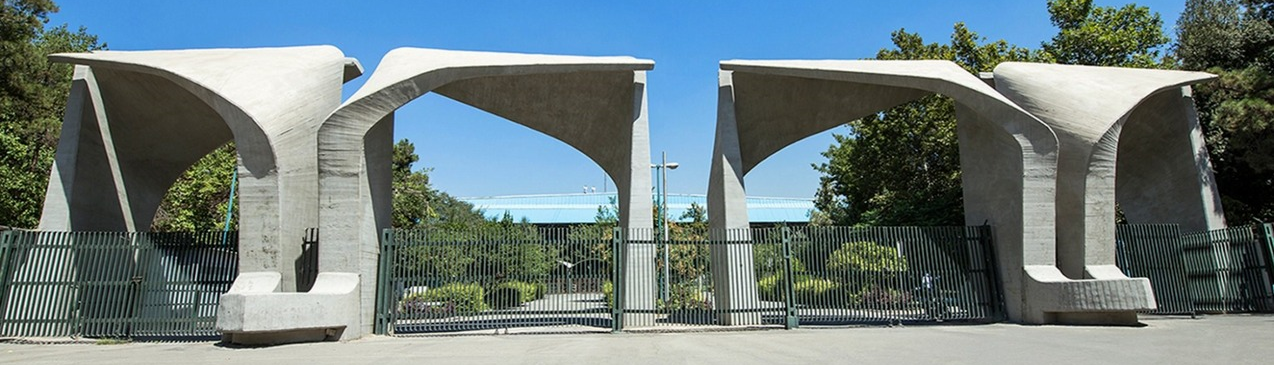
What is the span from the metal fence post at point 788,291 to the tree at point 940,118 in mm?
9844

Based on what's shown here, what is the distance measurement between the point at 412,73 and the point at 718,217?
7.17m

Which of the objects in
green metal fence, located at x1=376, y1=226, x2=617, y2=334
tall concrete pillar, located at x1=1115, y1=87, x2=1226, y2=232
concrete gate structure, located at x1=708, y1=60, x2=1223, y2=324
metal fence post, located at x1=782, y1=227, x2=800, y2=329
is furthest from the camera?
tall concrete pillar, located at x1=1115, y1=87, x2=1226, y2=232

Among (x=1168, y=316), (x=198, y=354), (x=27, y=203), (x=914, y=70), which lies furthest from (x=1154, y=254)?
(x=27, y=203)

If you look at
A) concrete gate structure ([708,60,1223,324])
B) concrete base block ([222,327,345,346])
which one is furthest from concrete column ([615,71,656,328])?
concrete base block ([222,327,345,346])

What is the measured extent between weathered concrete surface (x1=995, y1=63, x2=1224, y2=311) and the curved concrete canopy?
0.06ft

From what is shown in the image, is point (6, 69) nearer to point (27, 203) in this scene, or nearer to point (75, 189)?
point (27, 203)

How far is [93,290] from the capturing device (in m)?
13.4

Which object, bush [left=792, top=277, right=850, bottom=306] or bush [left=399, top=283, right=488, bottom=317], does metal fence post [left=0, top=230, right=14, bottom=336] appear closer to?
bush [left=399, top=283, right=488, bottom=317]

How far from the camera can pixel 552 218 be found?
53.4m

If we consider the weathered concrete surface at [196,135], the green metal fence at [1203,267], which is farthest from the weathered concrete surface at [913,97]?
the weathered concrete surface at [196,135]

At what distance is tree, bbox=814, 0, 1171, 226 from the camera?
2372 cm

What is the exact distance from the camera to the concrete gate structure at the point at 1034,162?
1342cm

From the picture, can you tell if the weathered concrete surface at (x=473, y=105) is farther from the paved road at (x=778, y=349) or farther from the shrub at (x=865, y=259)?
the shrub at (x=865, y=259)

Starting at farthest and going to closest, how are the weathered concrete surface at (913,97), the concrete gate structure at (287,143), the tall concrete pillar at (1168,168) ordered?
1. the tall concrete pillar at (1168,168)
2. the weathered concrete surface at (913,97)
3. the concrete gate structure at (287,143)
